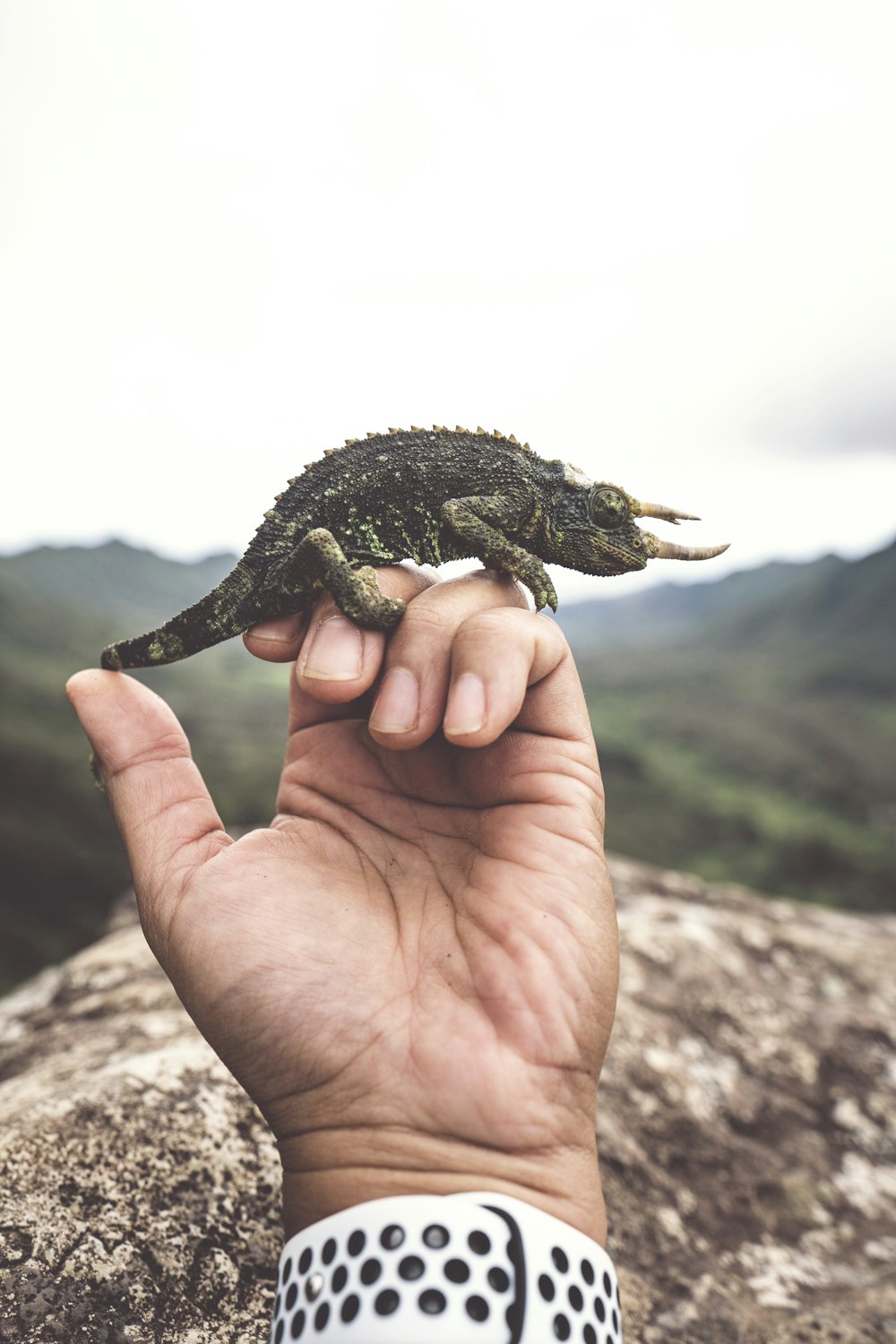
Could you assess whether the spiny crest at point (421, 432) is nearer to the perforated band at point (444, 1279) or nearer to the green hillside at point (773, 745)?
the perforated band at point (444, 1279)

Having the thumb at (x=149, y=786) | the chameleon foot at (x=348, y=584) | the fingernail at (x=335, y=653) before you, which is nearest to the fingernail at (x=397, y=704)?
the fingernail at (x=335, y=653)

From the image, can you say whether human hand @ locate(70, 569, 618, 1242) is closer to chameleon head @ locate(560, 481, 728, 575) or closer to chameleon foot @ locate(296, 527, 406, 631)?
chameleon foot @ locate(296, 527, 406, 631)

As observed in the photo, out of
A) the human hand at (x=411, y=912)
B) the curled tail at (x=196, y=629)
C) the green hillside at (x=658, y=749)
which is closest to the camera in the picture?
the human hand at (x=411, y=912)

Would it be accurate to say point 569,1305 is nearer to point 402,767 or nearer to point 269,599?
point 402,767

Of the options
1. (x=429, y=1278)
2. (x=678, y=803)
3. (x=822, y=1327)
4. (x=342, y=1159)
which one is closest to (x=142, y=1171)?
(x=342, y=1159)

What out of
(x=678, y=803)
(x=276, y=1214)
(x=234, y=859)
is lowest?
(x=678, y=803)

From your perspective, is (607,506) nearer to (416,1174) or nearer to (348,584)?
(348,584)
